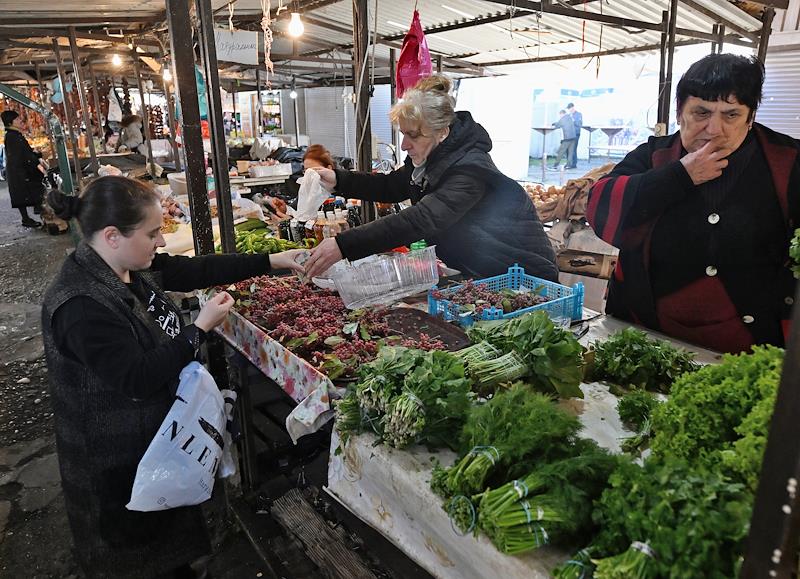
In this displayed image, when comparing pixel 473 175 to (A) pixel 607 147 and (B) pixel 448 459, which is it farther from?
(A) pixel 607 147

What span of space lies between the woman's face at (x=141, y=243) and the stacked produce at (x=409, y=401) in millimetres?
1034

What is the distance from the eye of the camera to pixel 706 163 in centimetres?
207

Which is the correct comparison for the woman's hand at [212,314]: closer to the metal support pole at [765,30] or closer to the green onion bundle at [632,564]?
the green onion bundle at [632,564]

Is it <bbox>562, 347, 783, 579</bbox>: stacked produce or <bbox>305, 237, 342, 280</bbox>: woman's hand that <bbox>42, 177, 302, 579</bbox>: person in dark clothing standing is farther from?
<bbox>562, 347, 783, 579</bbox>: stacked produce

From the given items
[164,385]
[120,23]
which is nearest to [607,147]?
[120,23]

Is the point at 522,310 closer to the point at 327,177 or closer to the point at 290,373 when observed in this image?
the point at 290,373

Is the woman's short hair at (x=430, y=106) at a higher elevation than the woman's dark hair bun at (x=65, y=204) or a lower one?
higher

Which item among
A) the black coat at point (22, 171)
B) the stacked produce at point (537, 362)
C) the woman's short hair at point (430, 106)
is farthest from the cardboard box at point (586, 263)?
the black coat at point (22, 171)

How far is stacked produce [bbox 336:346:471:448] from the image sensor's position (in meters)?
1.67

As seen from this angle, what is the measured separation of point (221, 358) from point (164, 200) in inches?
162

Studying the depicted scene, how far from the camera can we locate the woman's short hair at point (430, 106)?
299 cm

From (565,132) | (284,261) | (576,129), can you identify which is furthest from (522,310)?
(565,132)

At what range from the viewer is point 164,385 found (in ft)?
7.43

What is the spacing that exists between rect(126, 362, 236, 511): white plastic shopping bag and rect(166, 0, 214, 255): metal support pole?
1.08 m
